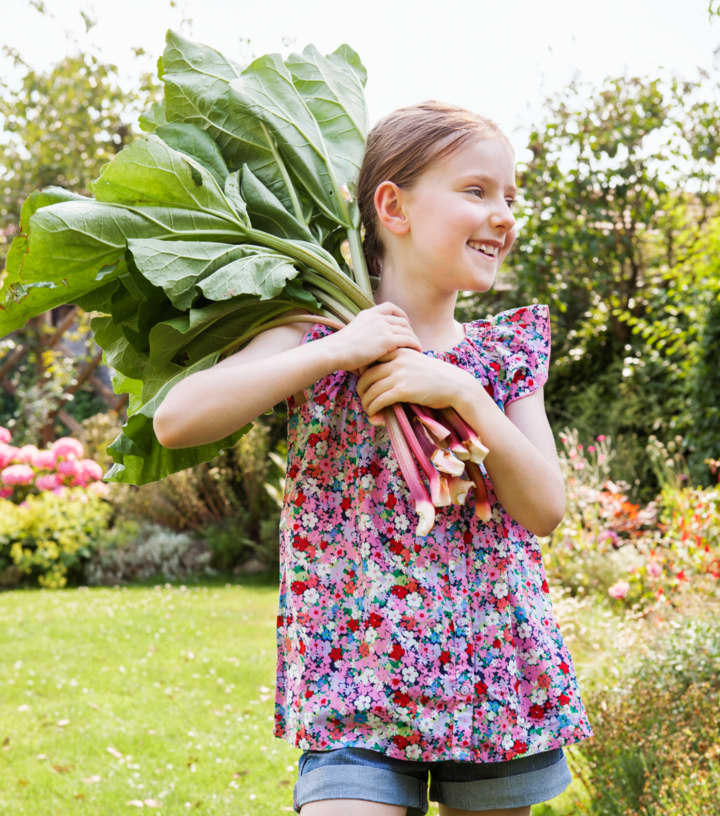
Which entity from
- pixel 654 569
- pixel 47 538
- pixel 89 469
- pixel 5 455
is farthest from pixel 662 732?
pixel 5 455

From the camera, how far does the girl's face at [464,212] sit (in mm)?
1702

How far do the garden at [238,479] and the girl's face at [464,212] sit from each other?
0.57ft

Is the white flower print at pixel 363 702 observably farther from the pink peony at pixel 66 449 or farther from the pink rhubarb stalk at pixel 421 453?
the pink peony at pixel 66 449

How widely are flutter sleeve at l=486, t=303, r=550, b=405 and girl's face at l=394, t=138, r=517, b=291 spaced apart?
0.16 meters

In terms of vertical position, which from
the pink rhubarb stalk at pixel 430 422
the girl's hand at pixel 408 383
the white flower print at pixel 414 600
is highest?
the girl's hand at pixel 408 383

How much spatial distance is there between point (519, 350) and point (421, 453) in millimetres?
469

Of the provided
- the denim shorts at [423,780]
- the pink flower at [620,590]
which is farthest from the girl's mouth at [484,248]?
the pink flower at [620,590]

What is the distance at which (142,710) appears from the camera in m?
4.84

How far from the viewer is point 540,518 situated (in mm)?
1677

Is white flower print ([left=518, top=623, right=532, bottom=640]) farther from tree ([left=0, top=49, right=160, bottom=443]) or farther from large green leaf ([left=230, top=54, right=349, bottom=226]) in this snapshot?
tree ([left=0, top=49, right=160, bottom=443])

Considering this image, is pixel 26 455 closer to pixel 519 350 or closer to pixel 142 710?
pixel 142 710

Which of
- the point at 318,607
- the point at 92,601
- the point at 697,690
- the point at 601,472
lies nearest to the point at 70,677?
the point at 92,601

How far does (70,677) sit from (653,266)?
6.92 metres

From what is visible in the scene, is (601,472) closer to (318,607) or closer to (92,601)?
(92,601)
